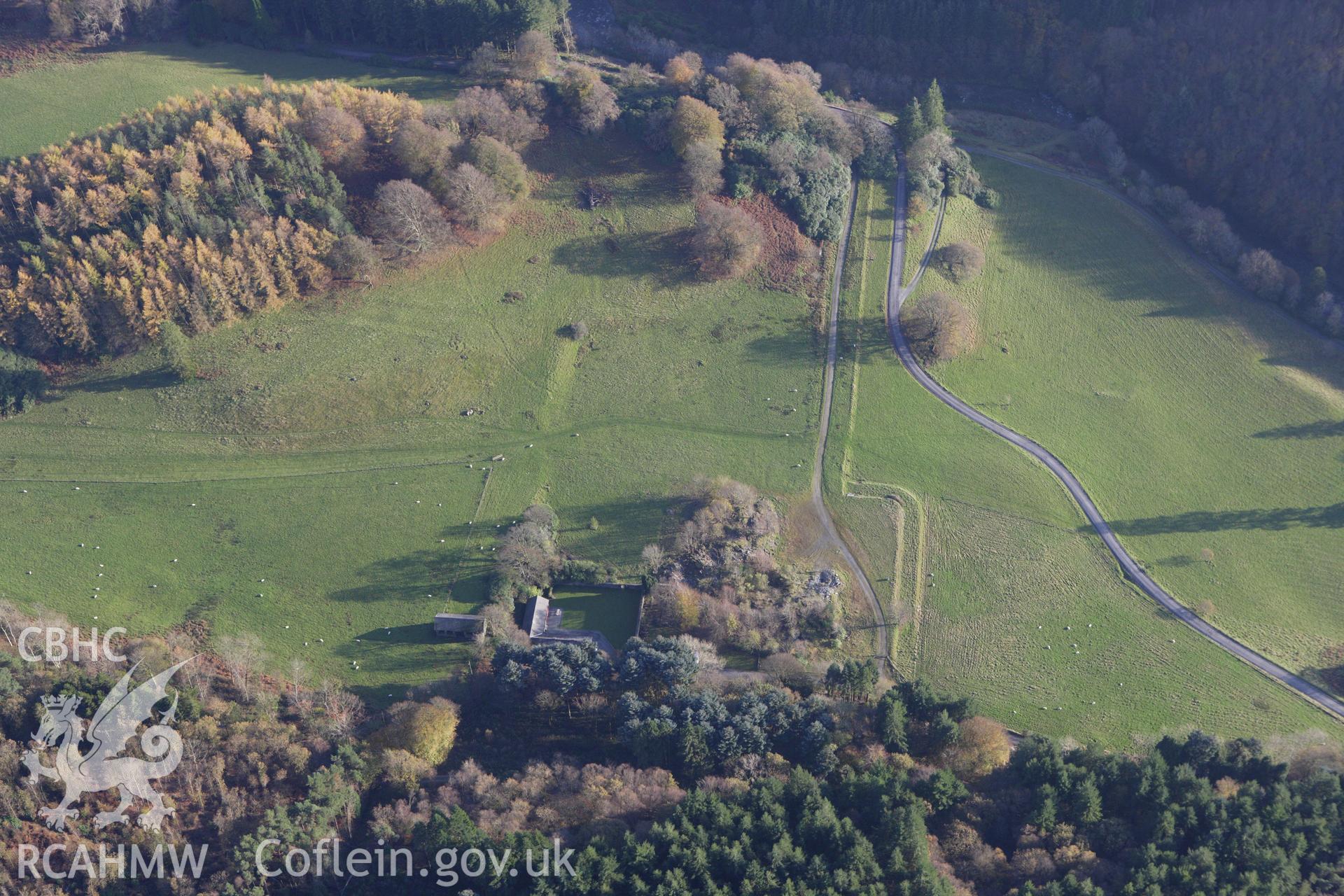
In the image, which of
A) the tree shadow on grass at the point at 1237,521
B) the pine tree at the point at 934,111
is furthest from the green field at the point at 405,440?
the pine tree at the point at 934,111

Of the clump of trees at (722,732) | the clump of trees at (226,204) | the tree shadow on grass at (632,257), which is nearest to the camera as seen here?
the clump of trees at (722,732)

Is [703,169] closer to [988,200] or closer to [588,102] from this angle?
[588,102]

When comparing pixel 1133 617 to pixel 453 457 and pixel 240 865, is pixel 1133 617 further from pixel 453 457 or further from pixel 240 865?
pixel 240 865

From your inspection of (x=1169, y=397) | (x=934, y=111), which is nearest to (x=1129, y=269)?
(x=1169, y=397)

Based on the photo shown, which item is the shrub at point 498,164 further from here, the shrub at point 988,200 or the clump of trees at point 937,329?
the shrub at point 988,200

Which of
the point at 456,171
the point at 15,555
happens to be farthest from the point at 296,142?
the point at 15,555

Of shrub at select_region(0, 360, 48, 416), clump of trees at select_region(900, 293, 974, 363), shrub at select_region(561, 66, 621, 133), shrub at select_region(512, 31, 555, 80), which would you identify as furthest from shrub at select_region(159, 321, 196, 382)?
clump of trees at select_region(900, 293, 974, 363)
